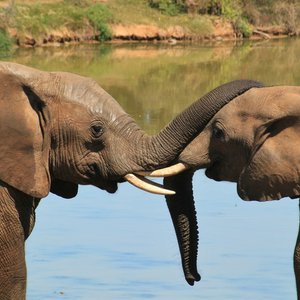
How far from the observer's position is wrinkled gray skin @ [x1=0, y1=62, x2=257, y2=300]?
8.21m

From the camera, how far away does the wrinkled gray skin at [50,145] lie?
821 centimetres

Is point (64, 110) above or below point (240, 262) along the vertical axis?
above

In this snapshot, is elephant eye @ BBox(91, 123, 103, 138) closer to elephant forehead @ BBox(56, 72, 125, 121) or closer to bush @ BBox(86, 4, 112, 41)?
elephant forehead @ BBox(56, 72, 125, 121)

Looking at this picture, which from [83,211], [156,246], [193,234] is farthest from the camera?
[83,211]

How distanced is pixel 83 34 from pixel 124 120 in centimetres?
3956

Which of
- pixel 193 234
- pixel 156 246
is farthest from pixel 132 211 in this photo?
pixel 193 234

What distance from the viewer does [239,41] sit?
5303cm

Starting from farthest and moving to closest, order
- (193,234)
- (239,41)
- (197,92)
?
(239,41)
(197,92)
(193,234)

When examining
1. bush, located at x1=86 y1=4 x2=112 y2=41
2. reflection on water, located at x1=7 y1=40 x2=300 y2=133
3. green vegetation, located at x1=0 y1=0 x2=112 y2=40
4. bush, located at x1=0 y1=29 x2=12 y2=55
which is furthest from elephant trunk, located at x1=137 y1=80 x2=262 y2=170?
bush, located at x1=86 y1=4 x2=112 y2=41

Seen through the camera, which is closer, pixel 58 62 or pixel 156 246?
pixel 156 246

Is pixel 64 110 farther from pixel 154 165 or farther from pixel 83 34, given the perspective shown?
pixel 83 34

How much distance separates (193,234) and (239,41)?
44.0 metres

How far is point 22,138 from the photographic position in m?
Answer: 8.22

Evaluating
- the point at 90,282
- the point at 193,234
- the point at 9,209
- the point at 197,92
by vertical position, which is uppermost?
the point at 9,209
